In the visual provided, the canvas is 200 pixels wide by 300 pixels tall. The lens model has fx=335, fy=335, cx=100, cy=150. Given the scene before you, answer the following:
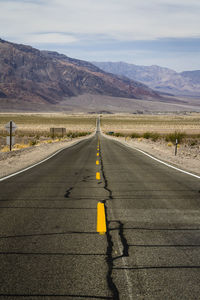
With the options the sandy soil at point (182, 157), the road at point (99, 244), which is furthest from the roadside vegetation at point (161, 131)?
the road at point (99, 244)

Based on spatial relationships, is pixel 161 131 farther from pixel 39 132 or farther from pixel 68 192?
pixel 68 192

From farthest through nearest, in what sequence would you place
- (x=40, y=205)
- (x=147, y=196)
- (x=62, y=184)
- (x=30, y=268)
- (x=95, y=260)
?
(x=62, y=184)
(x=147, y=196)
(x=40, y=205)
(x=95, y=260)
(x=30, y=268)

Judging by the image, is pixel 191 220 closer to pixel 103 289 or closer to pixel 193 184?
pixel 103 289

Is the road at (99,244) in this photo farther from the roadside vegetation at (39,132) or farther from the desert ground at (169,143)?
the roadside vegetation at (39,132)

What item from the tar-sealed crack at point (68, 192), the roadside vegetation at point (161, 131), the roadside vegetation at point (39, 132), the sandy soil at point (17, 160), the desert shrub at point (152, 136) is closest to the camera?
the tar-sealed crack at point (68, 192)

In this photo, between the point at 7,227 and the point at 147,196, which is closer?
the point at 7,227

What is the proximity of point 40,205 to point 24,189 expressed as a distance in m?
2.05

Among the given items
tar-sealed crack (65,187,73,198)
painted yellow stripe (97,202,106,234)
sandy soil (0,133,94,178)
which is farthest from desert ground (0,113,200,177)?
painted yellow stripe (97,202,106,234)

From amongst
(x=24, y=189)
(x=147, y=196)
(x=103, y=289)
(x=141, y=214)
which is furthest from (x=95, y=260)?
(x=24, y=189)

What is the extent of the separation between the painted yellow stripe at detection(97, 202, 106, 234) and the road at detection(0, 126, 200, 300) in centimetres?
10

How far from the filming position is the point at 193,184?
384 inches

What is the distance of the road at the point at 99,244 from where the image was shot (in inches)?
135

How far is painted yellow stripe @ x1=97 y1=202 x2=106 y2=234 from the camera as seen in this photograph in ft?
17.3

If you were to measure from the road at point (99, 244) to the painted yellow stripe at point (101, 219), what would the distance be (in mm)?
97
